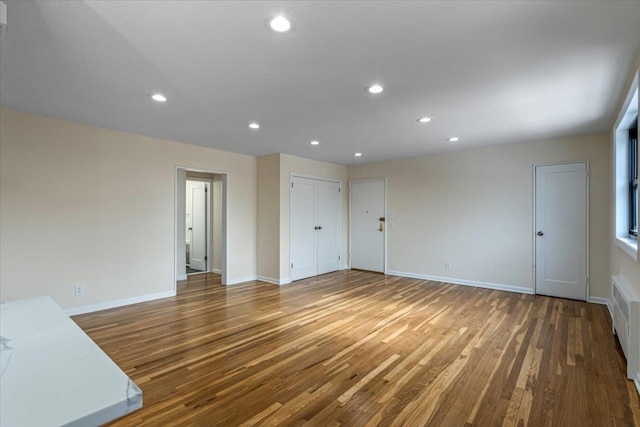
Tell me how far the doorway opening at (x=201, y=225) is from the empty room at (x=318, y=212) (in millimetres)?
97

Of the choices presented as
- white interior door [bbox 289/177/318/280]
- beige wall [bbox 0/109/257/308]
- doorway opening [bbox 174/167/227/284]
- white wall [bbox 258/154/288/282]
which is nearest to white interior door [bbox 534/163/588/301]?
white interior door [bbox 289/177/318/280]

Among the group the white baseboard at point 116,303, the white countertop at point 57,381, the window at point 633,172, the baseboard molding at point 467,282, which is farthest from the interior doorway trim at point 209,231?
the window at point 633,172

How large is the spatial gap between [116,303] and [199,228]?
9.85 feet

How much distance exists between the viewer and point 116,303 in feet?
13.8

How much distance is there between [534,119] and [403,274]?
11.7 ft

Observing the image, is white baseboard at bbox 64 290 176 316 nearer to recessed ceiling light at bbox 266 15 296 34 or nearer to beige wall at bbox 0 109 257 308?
beige wall at bbox 0 109 257 308

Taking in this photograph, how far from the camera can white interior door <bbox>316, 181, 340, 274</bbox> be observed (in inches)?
256

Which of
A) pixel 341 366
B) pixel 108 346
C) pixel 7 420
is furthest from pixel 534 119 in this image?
pixel 108 346

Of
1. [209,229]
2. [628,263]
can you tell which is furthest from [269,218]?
[628,263]

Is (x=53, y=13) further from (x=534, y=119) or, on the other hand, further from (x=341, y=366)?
Answer: (x=534, y=119)

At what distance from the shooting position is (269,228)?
5785 mm

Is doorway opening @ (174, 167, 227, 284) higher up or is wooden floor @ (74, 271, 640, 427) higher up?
doorway opening @ (174, 167, 227, 284)

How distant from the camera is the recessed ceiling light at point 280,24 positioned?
182 centimetres

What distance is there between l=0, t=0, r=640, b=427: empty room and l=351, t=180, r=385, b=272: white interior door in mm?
84
